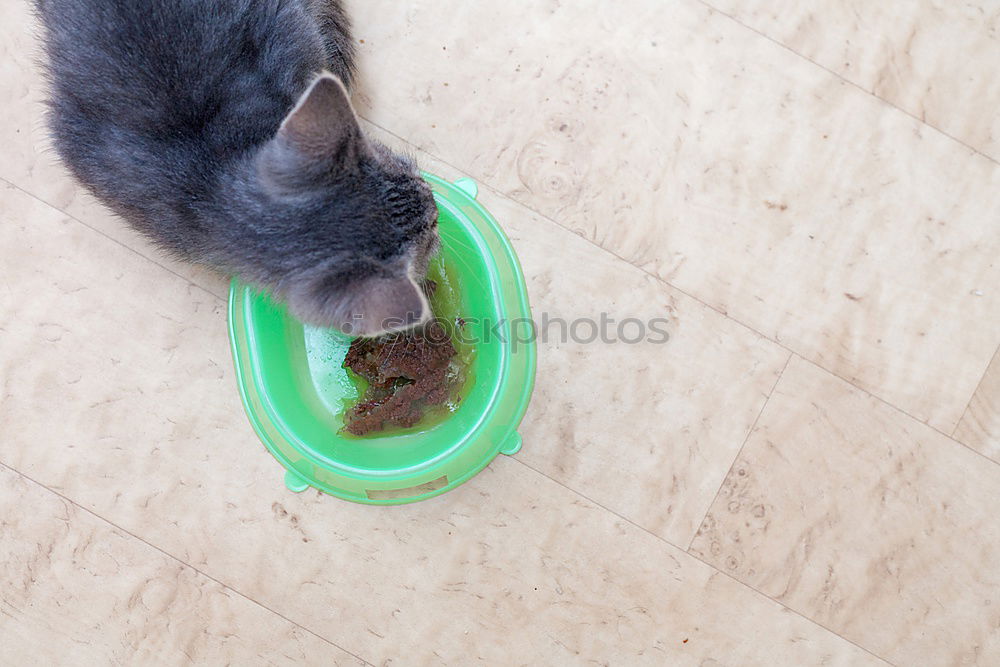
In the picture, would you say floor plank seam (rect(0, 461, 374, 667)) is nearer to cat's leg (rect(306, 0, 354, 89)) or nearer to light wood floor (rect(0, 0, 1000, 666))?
light wood floor (rect(0, 0, 1000, 666))

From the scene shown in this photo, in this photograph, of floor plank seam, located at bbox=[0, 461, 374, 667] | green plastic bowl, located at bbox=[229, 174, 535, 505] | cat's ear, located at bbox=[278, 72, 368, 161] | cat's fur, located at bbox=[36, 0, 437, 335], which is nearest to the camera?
cat's ear, located at bbox=[278, 72, 368, 161]

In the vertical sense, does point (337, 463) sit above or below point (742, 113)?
below

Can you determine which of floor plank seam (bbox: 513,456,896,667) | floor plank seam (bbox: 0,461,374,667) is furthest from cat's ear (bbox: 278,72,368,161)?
floor plank seam (bbox: 0,461,374,667)

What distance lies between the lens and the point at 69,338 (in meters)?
1.78

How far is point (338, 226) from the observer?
4.19ft

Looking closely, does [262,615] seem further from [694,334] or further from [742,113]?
[742,113]

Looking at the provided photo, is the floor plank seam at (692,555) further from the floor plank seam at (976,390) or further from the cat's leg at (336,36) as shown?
the cat's leg at (336,36)

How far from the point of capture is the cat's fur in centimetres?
126

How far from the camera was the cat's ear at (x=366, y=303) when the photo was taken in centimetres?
121

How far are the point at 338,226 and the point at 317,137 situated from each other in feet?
0.50

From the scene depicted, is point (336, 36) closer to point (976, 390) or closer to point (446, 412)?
point (446, 412)

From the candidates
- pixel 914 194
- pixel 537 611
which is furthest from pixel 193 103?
pixel 914 194

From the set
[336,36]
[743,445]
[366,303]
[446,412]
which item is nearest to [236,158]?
[366,303]

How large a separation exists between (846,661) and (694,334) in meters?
0.88
